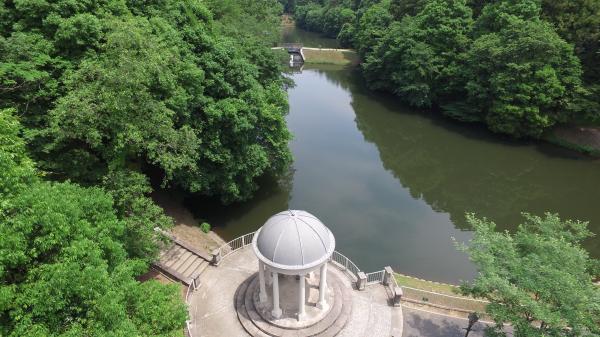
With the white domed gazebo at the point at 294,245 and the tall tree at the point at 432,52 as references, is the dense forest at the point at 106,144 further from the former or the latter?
the tall tree at the point at 432,52

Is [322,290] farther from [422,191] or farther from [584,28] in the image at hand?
[584,28]

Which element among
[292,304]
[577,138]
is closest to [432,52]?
[577,138]

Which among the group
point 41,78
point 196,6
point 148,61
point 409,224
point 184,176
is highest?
point 196,6

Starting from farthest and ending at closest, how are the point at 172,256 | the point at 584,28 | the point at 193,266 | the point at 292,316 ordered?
the point at 584,28, the point at 172,256, the point at 193,266, the point at 292,316

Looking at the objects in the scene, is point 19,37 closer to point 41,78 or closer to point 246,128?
point 41,78

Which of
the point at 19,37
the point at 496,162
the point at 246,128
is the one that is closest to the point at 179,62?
the point at 246,128

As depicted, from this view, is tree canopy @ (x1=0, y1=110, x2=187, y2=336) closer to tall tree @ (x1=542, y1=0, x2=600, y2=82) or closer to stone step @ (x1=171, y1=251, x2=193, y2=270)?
stone step @ (x1=171, y1=251, x2=193, y2=270)

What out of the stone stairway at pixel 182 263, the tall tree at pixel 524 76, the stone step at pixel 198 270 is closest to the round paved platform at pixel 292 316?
the stone step at pixel 198 270
